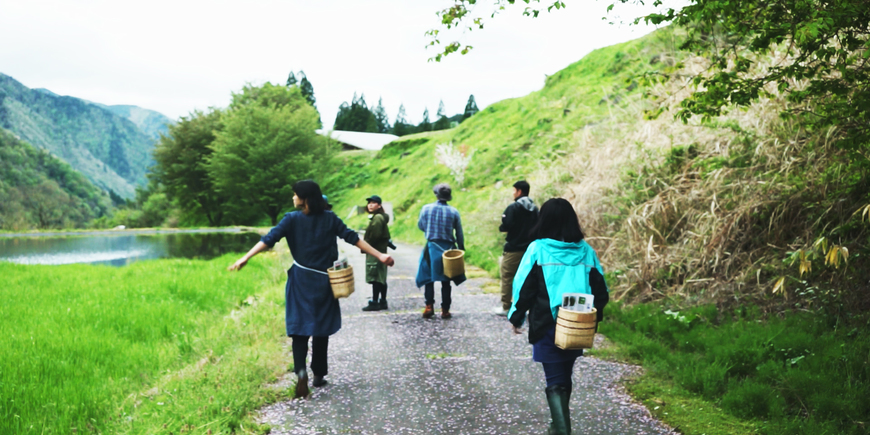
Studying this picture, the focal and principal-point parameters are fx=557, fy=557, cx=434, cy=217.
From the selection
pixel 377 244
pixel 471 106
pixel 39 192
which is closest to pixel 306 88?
pixel 471 106

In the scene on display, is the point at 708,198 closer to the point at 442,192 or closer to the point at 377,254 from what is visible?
the point at 442,192

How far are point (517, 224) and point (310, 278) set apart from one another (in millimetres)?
3212

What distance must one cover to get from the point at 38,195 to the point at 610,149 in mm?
81765

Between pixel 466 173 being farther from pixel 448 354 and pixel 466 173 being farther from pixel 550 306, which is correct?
pixel 550 306

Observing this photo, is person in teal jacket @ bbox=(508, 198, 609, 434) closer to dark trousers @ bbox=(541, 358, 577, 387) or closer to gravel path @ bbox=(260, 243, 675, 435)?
dark trousers @ bbox=(541, 358, 577, 387)

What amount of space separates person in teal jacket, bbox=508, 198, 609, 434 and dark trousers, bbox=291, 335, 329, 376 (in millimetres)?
2165

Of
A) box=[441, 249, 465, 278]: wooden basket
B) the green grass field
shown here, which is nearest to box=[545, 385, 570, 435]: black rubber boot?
the green grass field

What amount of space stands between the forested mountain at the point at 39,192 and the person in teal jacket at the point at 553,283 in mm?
58870

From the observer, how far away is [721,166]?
7852 mm

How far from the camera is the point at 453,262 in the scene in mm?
7344

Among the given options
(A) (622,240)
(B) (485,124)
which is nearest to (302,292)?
(A) (622,240)

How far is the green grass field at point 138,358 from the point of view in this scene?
174 inches

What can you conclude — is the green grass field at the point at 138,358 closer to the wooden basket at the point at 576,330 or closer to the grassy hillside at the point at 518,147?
the wooden basket at the point at 576,330

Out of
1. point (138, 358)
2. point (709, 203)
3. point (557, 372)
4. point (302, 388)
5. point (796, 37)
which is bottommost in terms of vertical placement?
point (138, 358)
